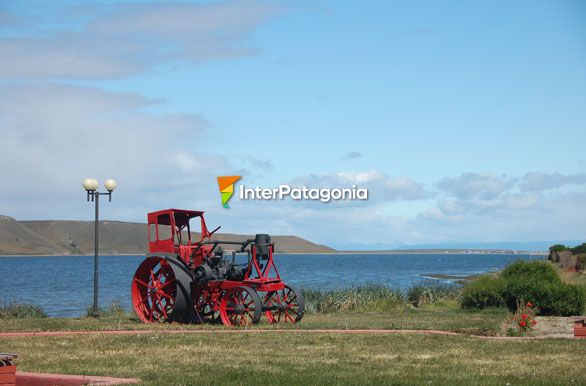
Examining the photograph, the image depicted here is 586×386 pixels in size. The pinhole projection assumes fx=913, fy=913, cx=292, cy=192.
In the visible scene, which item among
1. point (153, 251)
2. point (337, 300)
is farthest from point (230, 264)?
point (337, 300)

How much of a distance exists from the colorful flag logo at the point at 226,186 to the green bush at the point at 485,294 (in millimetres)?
7876

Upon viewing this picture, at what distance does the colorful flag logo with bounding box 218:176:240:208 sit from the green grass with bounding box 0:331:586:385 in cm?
985

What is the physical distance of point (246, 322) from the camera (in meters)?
21.2

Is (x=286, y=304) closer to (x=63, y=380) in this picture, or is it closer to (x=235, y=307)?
(x=235, y=307)

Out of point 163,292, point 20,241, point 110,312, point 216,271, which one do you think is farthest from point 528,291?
point 20,241

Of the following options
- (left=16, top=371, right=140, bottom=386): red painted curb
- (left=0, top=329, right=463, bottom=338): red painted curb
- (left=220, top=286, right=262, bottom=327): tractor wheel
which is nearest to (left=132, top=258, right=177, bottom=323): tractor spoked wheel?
(left=220, top=286, right=262, bottom=327): tractor wheel

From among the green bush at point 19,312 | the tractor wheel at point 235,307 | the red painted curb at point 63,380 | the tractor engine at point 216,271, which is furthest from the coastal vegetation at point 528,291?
the red painted curb at point 63,380

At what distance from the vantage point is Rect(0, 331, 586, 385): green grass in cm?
1293

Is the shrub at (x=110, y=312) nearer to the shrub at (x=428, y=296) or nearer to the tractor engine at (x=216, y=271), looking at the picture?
the tractor engine at (x=216, y=271)

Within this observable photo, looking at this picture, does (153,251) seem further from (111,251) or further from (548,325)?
(111,251)

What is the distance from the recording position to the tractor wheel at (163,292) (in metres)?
22.2

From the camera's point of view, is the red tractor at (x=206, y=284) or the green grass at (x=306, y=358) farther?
the red tractor at (x=206, y=284)

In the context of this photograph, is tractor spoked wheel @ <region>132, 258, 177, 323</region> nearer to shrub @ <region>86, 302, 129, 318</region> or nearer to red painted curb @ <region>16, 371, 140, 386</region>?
shrub @ <region>86, 302, 129, 318</region>

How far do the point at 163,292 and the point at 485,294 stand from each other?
32.2 ft
